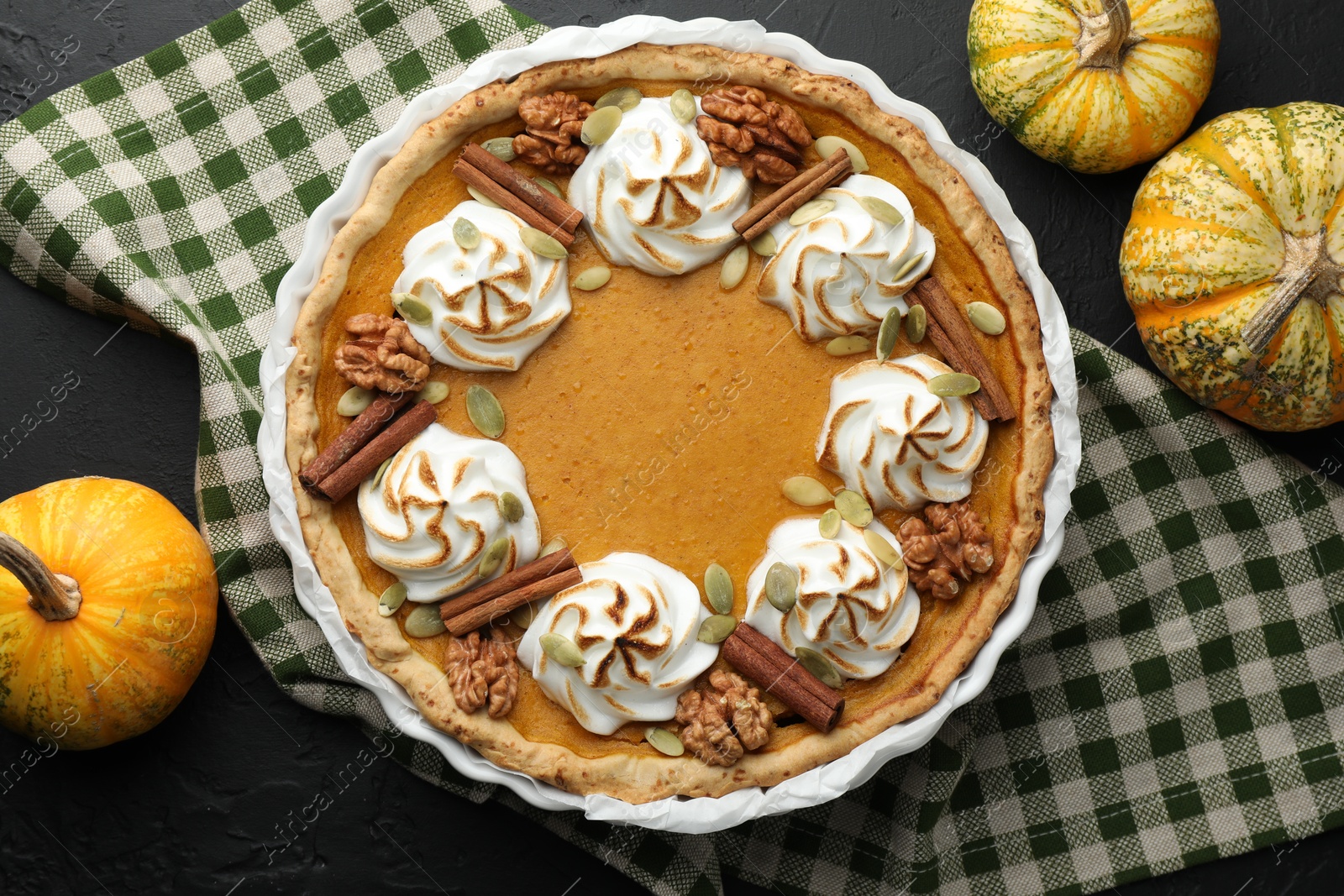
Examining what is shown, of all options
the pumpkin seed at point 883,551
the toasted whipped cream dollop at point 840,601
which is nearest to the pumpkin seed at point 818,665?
the toasted whipped cream dollop at point 840,601

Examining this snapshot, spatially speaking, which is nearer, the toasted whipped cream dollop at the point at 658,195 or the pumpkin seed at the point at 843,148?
the toasted whipped cream dollop at the point at 658,195

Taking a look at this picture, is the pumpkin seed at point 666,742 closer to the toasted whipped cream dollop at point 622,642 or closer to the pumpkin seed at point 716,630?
the toasted whipped cream dollop at point 622,642

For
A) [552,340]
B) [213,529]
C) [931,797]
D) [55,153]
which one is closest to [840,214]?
[552,340]

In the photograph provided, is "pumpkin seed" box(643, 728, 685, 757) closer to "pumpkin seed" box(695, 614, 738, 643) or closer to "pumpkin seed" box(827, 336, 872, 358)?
"pumpkin seed" box(695, 614, 738, 643)

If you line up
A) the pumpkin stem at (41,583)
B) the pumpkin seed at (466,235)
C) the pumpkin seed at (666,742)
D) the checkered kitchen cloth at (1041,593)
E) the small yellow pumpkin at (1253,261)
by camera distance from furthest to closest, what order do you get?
the checkered kitchen cloth at (1041,593) < the small yellow pumpkin at (1253,261) < the pumpkin seed at (666,742) < the pumpkin seed at (466,235) < the pumpkin stem at (41,583)

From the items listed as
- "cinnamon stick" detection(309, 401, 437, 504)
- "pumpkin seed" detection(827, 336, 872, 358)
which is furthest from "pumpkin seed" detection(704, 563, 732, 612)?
"cinnamon stick" detection(309, 401, 437, 504)

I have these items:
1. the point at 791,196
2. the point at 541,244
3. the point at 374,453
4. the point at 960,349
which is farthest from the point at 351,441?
the point at 960,349

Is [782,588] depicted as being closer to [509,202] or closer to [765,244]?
[765,244]

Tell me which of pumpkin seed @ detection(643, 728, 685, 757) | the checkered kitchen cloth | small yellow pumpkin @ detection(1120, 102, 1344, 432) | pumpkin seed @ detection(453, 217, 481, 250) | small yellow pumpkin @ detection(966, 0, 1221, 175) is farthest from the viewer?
the checkered kitchen cloth
